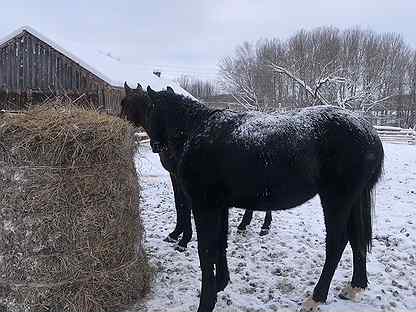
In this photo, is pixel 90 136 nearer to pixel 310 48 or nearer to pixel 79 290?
pixel 79 290

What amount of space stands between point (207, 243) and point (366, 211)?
1.59m

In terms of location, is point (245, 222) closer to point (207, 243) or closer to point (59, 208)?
point (207, 243)

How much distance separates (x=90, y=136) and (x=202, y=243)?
1314 millimetres

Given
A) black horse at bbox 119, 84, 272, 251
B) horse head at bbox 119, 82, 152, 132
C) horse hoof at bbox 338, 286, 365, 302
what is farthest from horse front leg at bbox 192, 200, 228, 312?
horse head at bbox 119, 82, 152, 132

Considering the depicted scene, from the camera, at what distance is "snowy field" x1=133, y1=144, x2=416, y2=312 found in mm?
4031

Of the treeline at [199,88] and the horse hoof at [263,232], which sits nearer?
the horse hoof at [263,232]

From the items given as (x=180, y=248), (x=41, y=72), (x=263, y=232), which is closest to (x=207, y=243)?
(x=180, y=248)

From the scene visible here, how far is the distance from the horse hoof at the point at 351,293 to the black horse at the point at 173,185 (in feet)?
6.62

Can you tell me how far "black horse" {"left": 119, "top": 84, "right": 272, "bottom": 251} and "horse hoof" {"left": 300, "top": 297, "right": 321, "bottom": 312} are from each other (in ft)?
5.73

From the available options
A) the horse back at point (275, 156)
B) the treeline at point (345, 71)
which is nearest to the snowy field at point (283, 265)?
the horse back at point (275, 156)

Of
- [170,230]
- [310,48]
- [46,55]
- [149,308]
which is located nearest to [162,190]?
[170,230]

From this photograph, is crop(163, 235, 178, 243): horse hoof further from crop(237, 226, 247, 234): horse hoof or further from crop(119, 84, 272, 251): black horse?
crop(237, 226, 247, 234): horse hoof

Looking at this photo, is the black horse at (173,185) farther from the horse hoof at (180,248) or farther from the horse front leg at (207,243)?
the horse front leg at (207,243)

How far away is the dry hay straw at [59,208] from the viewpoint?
3.31 meters
